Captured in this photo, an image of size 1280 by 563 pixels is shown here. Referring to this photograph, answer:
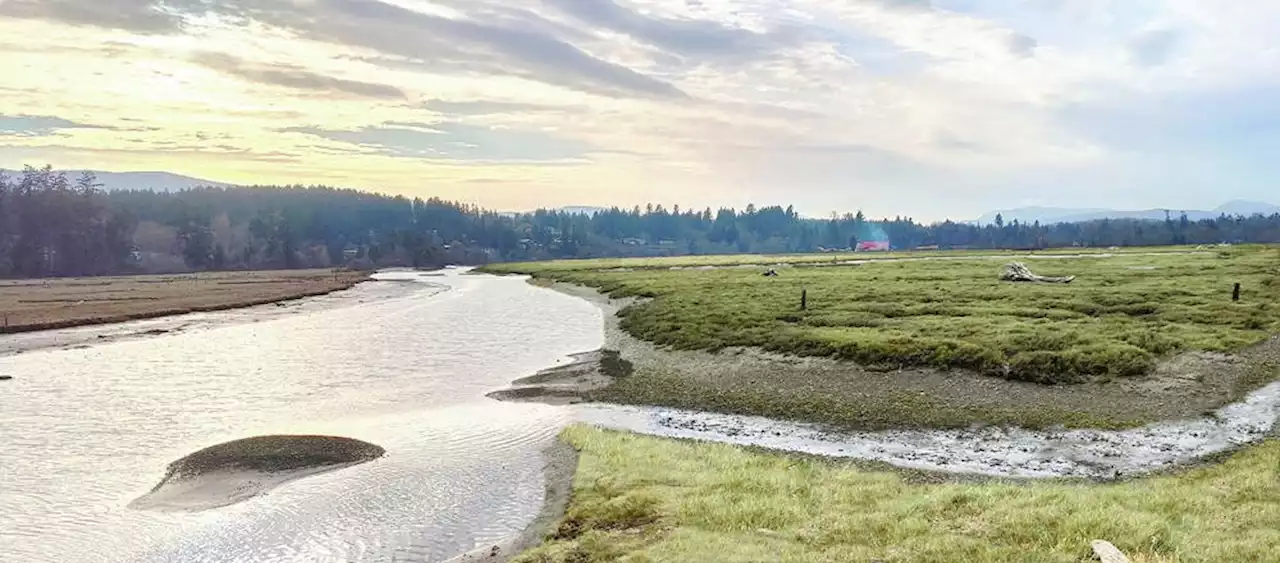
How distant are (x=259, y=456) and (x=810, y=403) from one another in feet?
71.4

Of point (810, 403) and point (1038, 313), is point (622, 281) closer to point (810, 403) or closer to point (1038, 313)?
point (1038, 313)

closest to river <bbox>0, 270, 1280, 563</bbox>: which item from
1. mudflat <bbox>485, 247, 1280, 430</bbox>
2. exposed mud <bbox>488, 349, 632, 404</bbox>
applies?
exposed mud <bbox>488, 349, 632, 404</bbox>

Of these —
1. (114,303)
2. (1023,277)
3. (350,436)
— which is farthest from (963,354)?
(114,303)

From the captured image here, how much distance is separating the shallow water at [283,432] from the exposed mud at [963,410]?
5232 mm

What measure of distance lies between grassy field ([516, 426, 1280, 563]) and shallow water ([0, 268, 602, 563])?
3249 millimetres

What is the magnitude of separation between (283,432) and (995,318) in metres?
40.2

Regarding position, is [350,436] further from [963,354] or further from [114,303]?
[114,303]

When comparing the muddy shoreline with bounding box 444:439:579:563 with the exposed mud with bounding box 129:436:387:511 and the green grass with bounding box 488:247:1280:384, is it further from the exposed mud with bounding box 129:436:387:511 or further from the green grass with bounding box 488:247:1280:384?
the green grass with bounding box 488:247:1280:384

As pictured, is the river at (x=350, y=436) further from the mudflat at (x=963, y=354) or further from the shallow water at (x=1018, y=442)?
the mudflat at (x=963, y=354)

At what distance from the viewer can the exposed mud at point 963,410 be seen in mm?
24078

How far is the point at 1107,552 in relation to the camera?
12.4 metres

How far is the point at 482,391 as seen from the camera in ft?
125

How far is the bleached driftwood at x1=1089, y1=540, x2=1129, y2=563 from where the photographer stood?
12.2 m

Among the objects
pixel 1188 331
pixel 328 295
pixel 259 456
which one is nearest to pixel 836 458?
pixel 259 456
